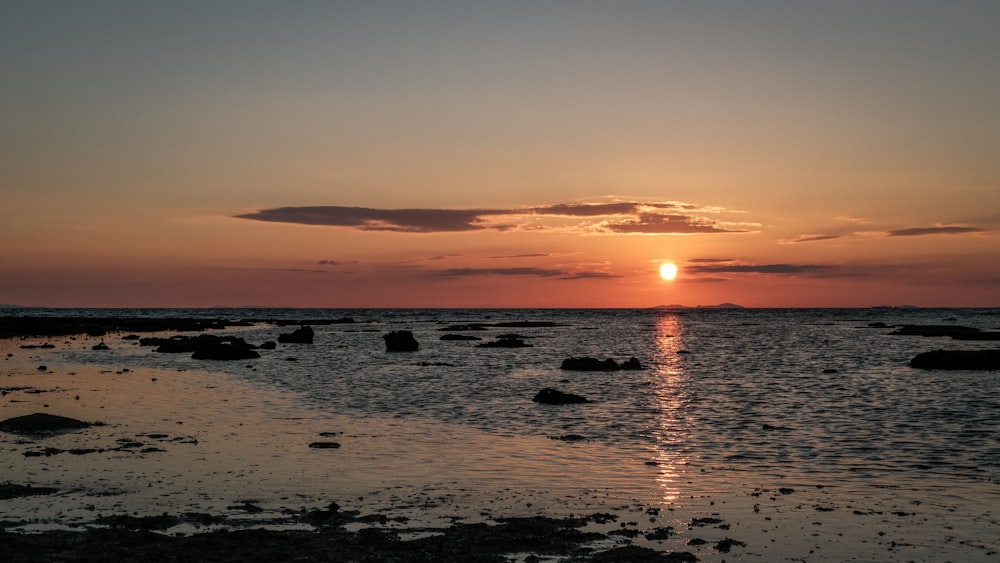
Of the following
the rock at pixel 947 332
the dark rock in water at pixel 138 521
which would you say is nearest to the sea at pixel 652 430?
the dark rock in water at pixel 138 521

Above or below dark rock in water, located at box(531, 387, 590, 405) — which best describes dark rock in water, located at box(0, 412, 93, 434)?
above

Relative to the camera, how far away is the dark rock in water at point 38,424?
27156 millimetres

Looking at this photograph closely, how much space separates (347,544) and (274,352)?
220ft

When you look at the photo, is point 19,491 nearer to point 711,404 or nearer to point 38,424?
point 38,424

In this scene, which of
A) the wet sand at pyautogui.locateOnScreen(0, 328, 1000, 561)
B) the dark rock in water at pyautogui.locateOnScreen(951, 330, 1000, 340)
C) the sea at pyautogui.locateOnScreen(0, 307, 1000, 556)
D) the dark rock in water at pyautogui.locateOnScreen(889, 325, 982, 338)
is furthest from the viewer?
the dark rock in water at pyautogui.locateOnScreen(889, 325, 982, 338)

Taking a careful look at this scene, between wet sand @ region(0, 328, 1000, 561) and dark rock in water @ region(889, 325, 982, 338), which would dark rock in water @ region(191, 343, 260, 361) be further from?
dark rock in water @ region(889, 325, 982, 338)

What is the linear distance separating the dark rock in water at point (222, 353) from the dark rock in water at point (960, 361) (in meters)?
52.6

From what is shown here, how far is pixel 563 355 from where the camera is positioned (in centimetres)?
7856

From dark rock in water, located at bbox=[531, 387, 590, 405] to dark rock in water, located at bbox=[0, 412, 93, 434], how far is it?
758 inches

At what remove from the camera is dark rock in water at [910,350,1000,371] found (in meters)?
55.8

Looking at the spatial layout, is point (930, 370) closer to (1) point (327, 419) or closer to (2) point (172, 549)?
(1) point (327, 419)

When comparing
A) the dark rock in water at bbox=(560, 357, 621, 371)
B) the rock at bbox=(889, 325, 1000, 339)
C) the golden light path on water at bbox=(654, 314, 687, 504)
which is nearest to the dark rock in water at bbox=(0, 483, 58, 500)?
the golden light path on water at bbox=(654, 314, 687, 504)

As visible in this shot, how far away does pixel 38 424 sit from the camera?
27484 mm

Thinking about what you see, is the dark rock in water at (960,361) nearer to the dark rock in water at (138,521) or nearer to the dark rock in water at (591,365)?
the dark rock in water at (591,365)
